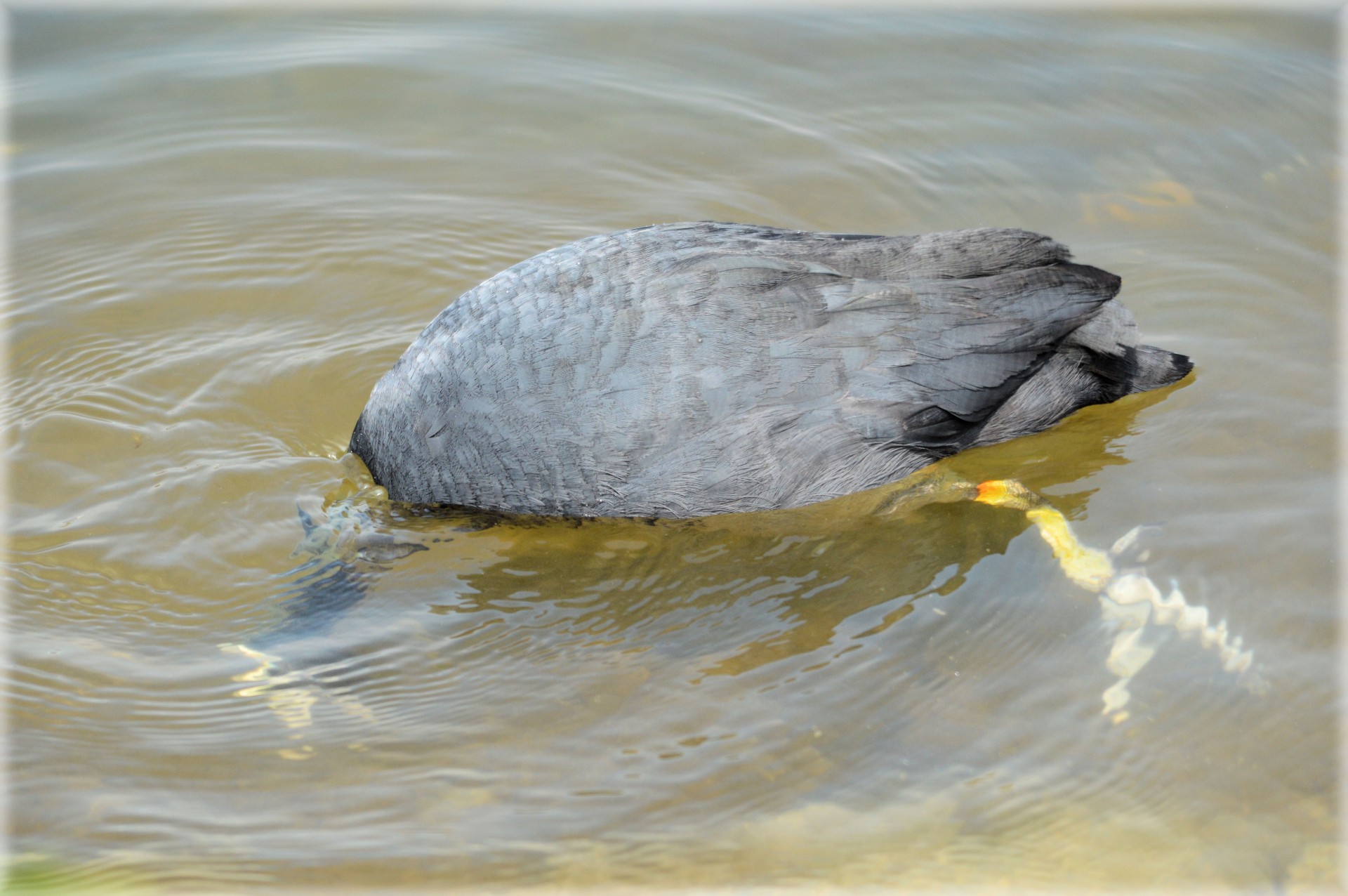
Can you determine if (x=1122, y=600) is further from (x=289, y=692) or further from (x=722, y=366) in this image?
(x=289, y=692)

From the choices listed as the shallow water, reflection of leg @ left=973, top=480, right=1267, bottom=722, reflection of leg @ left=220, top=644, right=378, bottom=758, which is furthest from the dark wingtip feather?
reflection of leg @ left=220, top=644, right=378, bottom=758

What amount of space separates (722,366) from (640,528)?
783 millimetres

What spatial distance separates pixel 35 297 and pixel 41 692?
8.18ft

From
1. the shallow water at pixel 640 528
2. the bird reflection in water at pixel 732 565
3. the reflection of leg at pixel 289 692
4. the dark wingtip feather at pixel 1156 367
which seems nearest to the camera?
the shallow water at pixel 640 528

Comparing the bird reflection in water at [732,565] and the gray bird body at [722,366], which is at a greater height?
the gray bird body at [722,366]

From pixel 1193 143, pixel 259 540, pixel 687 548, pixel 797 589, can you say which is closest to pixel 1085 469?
pixel 797 589

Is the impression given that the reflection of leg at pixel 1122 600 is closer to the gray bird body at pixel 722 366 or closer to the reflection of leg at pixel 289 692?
the gray bird body at pixel 722 366

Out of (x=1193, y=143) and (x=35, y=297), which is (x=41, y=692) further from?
(x=1193, y=143)

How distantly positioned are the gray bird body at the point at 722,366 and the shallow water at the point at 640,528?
36 cm

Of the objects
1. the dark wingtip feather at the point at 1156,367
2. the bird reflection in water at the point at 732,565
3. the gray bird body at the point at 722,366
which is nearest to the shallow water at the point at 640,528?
the bird reflection in water at the point at 732,565

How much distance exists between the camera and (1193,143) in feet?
19.9

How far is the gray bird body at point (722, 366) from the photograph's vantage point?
3754mm

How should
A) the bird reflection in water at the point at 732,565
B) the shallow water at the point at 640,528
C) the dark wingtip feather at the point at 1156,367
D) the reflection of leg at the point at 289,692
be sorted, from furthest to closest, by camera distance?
the dark wingtip feather at the point at 1156,367
the bird reflection in water at the point at 732,565
the reflection of leg at the point at 289,692
the shallow water at the point at 640,528

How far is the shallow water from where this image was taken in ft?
10.7
